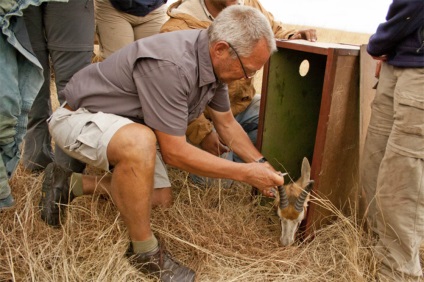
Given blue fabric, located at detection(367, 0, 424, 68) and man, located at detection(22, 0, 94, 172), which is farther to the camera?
man, located at detection(22, 0, 94, 172)

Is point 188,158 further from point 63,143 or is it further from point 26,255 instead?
point 26,255

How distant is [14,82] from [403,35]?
228cm

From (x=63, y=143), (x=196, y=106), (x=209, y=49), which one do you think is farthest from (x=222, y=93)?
(x=63, y=143)

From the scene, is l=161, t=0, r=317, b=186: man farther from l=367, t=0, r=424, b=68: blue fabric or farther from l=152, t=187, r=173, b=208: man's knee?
l=367, t=0, r=424, b=68: blue fabric

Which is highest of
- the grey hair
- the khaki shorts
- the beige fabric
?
the grey hair

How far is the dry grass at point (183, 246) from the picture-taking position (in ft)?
8.17

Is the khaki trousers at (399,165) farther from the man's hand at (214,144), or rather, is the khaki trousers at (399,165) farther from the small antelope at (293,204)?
the man's hand at (214,144)

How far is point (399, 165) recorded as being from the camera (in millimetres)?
2383

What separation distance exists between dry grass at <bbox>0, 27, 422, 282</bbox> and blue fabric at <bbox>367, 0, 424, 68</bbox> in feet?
3.49

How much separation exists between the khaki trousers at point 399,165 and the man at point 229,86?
3.61 ft

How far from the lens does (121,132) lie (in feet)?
7.87

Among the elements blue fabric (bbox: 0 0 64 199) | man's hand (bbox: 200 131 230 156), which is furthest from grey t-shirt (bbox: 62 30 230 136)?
man's hand (bbox: 200 131 230 156)

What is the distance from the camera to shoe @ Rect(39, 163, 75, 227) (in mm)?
2820

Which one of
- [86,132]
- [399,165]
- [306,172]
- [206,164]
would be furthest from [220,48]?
[399,165]
